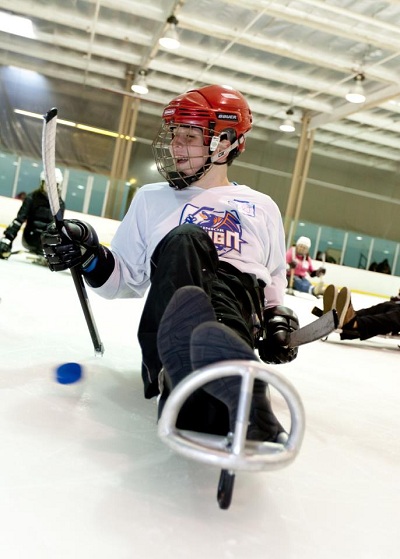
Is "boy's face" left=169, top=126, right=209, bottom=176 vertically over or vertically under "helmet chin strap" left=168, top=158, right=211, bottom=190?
over

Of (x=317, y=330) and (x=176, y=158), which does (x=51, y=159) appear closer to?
(x=176, y=158)

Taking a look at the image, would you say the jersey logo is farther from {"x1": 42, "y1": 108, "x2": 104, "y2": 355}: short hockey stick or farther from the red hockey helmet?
{"x1": 42, "y1": 108, "x2": 104, "y2": 355}: short hockey stick

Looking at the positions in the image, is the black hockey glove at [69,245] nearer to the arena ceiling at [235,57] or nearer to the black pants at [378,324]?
the black pants at [378,324]

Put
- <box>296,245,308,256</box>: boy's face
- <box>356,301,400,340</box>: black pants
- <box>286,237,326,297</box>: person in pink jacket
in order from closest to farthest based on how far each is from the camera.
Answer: <box>356,301,400,340</box>: black pants → <box>286,237,326,297</box>: person in pink jacket → <box>296,245,308,256</box>: boy's face

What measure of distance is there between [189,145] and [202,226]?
21cm

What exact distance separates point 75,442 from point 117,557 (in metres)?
0.31

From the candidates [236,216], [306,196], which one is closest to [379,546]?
[236,216]

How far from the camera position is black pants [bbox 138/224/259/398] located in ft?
2.76

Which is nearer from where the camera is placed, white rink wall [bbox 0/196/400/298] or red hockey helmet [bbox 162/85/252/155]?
red hockey helmet [bbox 162/85/252/155]

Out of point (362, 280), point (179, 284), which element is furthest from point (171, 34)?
point (179, 284)

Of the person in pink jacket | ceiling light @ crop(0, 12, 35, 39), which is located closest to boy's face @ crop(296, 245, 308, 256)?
the person in pink jacket

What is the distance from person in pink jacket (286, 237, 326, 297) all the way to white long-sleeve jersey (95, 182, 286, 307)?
5.84 meters

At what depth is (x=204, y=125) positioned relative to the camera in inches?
51.0

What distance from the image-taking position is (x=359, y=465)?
1.03 metres
